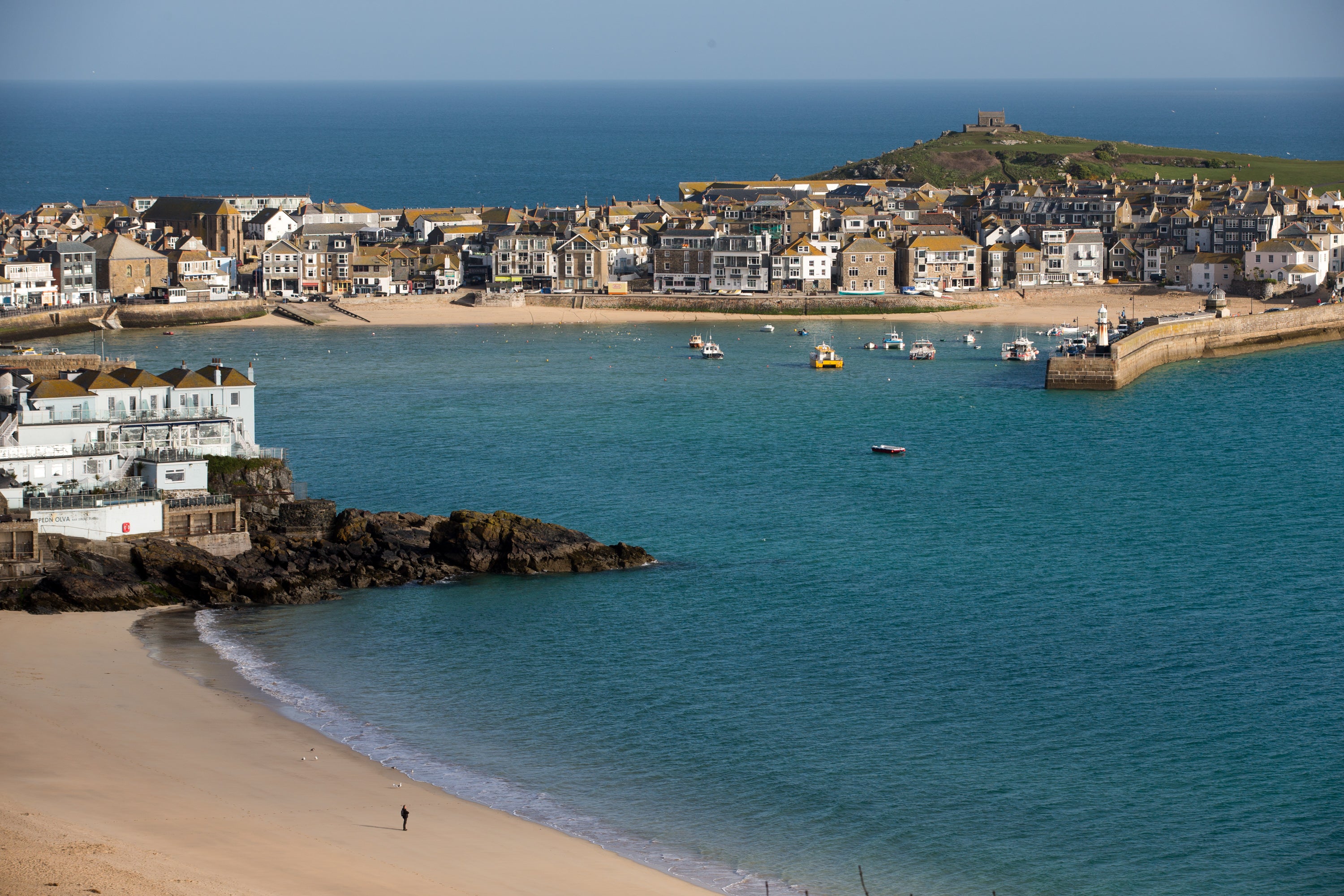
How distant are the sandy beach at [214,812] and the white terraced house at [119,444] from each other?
4766 mm

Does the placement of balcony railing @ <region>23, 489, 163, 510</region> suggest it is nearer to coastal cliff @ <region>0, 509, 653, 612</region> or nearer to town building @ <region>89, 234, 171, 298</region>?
coastal cliff @ <region>0, 509, 653, 612</region>

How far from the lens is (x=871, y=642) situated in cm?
2722

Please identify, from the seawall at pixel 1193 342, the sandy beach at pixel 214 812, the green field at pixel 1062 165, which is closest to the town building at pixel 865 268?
the seawall at pixel 1193 342

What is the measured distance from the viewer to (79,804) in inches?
771

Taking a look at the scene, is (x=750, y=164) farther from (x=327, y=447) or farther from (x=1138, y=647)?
(x=1138, y=647)

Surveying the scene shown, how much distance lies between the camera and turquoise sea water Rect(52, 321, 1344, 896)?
2034 centimetres

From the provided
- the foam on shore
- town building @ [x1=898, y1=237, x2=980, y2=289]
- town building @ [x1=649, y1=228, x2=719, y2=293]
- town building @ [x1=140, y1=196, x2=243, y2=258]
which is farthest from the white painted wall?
town building @ [x1=898, y1=237, x2=980, y2=289]

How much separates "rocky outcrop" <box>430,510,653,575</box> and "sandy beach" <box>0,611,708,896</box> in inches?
275

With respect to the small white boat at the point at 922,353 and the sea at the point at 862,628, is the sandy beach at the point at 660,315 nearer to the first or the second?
the small white boat at the point at 922,353

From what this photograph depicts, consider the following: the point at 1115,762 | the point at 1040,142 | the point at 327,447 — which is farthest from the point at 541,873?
the point at 1040,142

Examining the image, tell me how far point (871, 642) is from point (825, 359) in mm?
31910

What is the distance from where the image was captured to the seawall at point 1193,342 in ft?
179

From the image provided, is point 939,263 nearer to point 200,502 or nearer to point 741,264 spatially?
point 741,264

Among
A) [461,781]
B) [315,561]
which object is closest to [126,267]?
[315,561]
